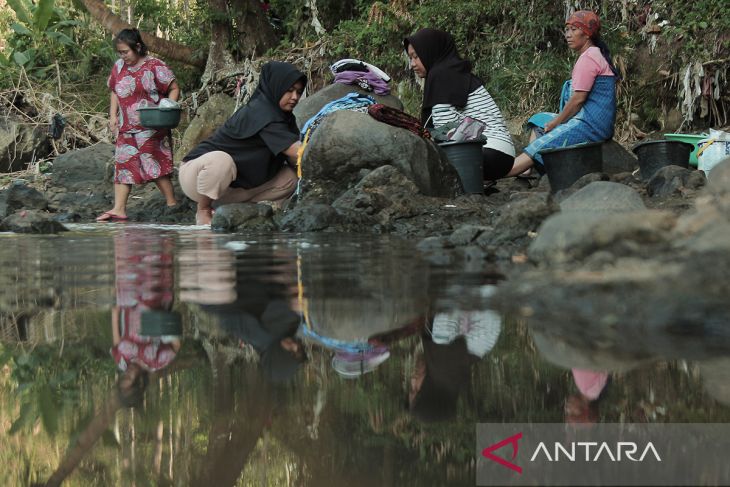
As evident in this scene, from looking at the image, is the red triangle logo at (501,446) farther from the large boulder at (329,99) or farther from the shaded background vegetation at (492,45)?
the shaded background vegetation at (492,45)

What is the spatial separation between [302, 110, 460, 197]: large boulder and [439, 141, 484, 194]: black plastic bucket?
1.10 ft

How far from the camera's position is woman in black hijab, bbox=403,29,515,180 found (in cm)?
1000

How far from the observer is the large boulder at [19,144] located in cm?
1678

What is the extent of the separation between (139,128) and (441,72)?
3324 mm

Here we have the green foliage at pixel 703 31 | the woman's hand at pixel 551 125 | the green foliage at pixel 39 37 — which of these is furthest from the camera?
the green foliage at pixel 39 37

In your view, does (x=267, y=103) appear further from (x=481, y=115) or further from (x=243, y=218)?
(x=481, y=115)

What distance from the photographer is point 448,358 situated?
2447 mm

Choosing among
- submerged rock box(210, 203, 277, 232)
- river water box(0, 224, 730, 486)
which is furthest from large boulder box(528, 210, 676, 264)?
submerged rock box(210, 203, 277, 232)

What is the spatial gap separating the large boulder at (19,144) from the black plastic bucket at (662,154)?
10.7m

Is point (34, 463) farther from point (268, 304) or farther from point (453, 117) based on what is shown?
point (453, 117)

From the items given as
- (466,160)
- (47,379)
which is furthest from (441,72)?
(47,379)

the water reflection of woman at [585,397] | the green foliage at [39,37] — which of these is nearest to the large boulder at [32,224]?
the water reflection of woman at [585,397]

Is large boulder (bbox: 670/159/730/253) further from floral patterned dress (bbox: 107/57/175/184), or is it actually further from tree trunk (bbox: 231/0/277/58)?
tree trunk (bbox: 231/0/277/58)

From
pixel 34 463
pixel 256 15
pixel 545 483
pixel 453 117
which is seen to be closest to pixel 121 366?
pixel 34 463
